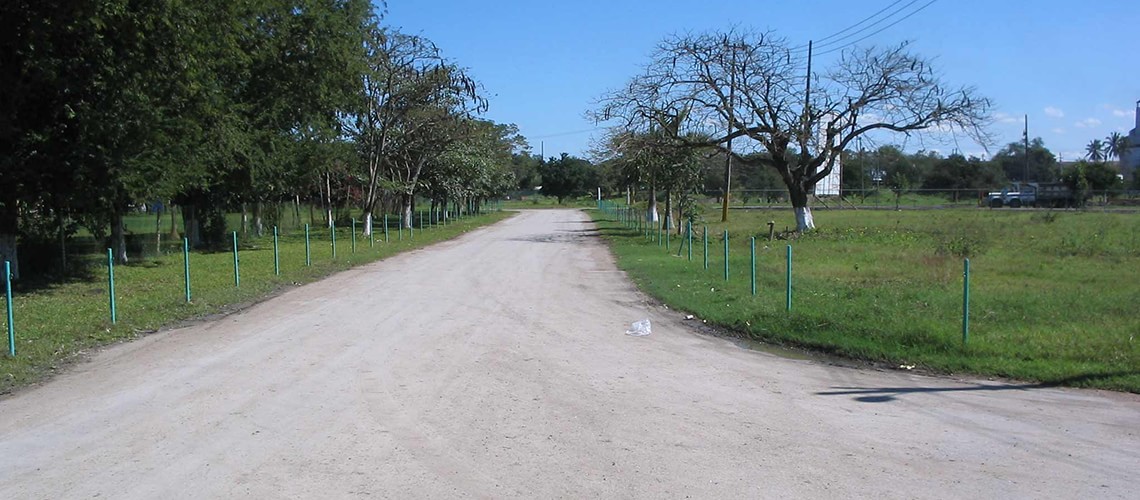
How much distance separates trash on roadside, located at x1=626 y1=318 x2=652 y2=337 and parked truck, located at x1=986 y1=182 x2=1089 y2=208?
6018 cm

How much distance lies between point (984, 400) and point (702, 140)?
103 feet

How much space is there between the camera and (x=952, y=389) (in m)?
9.62

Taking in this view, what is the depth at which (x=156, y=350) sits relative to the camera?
1205 cm

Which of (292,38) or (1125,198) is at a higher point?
(292,38)

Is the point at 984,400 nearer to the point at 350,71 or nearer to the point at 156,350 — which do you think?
the point at 156,350

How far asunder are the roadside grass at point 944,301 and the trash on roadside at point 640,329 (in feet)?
4.15

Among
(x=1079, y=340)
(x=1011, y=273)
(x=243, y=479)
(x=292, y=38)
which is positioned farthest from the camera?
(x=292, y=38)

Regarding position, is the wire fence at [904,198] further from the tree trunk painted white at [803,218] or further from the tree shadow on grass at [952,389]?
the tree shadow on grass at [952,389]

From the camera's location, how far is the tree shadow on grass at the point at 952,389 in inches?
364

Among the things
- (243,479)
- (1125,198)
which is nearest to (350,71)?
(243,479)

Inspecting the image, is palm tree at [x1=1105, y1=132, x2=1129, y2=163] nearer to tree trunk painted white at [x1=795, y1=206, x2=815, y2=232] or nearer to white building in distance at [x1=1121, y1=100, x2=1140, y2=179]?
white building in distance at [x1=1121, y1=100, x2=1140, y2=179]

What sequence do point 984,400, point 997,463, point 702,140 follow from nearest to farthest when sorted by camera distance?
point 997,463 < point 984,400 < point 702,140

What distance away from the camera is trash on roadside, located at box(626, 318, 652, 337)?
13328mm

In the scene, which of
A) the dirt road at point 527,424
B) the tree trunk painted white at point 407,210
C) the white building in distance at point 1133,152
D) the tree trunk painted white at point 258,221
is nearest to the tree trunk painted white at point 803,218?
the tree trunk painted white at point 407,210
